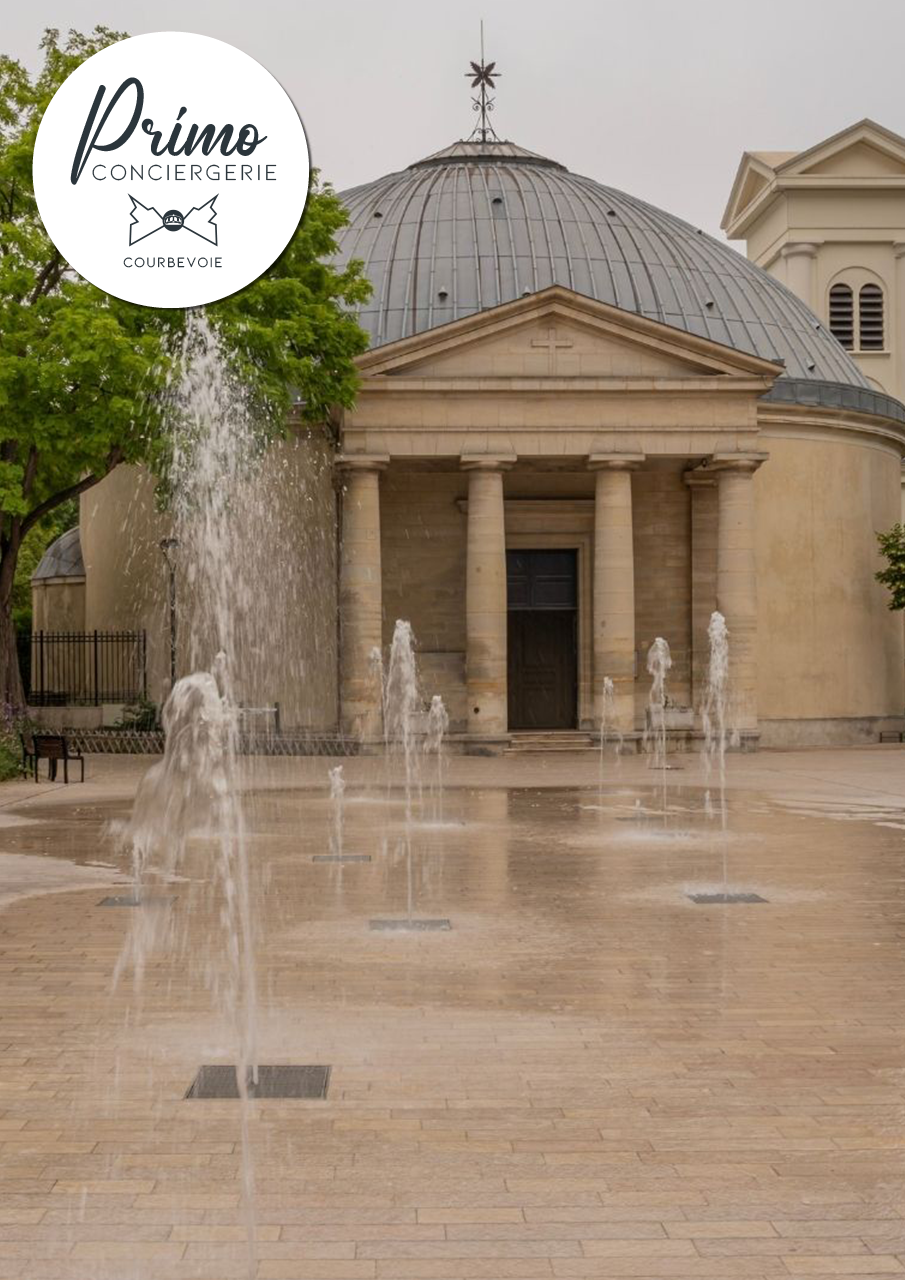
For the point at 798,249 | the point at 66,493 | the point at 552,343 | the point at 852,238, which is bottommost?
the point at 66,493

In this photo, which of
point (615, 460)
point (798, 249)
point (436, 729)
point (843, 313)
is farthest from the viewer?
point (843, 313)

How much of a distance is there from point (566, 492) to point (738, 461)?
569cm

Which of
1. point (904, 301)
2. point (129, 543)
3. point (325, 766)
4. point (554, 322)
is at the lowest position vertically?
point (325, 766)

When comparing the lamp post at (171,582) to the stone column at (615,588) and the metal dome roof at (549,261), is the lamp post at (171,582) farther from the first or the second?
the stone column at (615,588)

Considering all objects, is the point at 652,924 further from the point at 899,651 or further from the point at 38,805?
the point at 899,651

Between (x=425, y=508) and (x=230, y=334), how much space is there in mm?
12127

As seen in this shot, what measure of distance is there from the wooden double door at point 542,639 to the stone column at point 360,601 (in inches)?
228

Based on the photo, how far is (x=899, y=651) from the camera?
51.4 m

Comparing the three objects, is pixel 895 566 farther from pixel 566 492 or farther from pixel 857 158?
pixel 857 158

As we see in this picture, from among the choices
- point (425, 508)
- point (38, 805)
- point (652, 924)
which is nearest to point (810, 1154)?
point (652, 924)

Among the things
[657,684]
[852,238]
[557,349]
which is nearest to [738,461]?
[557,349]

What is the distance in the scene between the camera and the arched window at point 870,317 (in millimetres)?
67250

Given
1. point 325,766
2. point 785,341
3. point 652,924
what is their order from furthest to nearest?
point 785,341, point 325,766, point 652,924

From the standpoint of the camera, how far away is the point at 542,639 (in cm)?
4731
